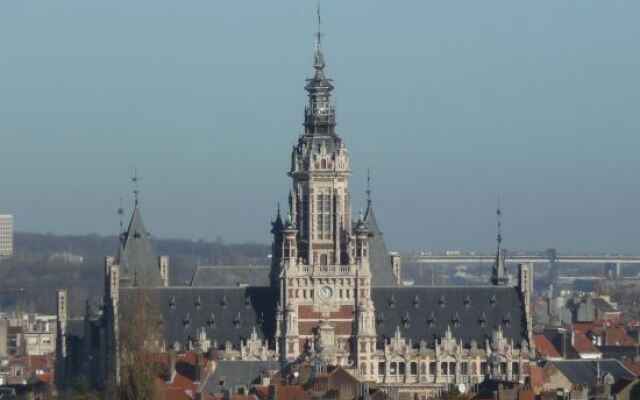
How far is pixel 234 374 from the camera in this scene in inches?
4242

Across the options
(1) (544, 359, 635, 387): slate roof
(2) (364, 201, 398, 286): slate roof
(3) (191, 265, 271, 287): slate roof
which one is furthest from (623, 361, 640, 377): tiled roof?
(3) (191, 265, 271, 287): slate roof

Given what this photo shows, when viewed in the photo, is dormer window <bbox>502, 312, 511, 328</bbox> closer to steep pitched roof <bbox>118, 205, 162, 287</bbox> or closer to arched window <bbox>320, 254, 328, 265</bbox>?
arched window <bbox>320, 254, 328, 265</bbox>

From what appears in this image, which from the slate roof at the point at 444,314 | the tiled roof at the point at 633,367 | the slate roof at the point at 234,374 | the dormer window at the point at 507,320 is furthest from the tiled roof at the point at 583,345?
the slate roof at the point at 234,374

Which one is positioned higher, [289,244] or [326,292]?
[289,244]

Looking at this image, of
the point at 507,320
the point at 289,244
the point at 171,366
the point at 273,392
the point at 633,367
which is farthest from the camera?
the point at 633,367

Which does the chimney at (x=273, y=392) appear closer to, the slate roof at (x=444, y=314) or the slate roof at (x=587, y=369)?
the slate roof at (x=587, y=369)

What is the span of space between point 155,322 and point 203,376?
636 cm

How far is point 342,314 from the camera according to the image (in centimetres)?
11900

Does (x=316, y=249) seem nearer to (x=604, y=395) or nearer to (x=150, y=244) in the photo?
(x=150, y=244)

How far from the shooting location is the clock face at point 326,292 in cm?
11900

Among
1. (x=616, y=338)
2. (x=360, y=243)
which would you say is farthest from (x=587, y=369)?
(x=616, y=338)

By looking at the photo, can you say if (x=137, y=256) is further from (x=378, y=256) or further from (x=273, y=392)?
(x=273, y=392)

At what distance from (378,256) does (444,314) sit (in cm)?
565

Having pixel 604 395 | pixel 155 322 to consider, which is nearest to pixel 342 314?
pixel 155 322
